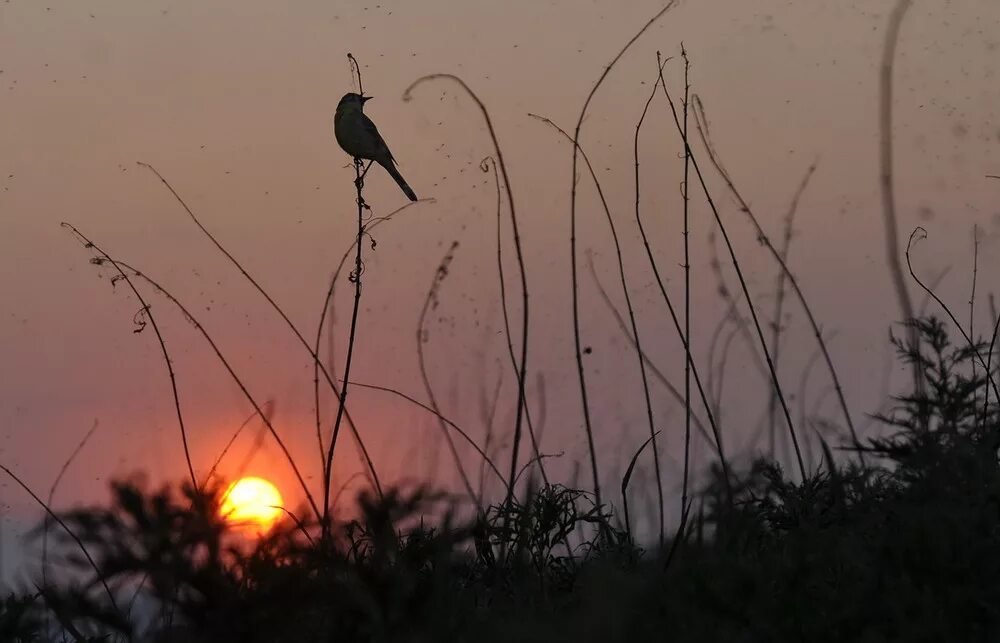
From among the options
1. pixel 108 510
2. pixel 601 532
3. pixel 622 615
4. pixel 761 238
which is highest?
pixel 761 238

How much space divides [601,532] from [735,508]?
42 centimetres

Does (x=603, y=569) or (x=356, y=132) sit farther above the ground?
(x=356, y=132)

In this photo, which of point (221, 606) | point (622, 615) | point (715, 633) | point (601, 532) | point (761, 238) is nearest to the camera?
point (622, 615)

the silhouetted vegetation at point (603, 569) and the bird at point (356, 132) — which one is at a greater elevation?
the bird at point (356, 132)

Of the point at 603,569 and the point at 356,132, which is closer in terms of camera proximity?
the point at 603,569

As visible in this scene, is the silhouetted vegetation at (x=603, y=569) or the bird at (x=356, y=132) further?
the bird at (x=356, y=132)

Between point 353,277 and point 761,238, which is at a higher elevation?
point 761,238

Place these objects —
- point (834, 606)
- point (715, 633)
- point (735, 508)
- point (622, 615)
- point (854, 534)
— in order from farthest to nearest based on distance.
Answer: point (735, 508) < point (854, 534) < point (834, 606) < point (715, 633) < point (622, 615)

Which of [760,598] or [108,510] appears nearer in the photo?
[108,510]

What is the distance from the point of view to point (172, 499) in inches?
47.3

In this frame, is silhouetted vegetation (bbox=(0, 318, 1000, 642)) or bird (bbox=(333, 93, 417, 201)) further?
bird (bbox=(333, 93, 417, 201))

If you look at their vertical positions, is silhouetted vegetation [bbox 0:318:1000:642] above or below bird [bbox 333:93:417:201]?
below

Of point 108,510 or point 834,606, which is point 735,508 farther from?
point 108,510

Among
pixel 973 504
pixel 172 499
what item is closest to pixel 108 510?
pixel 172 499
